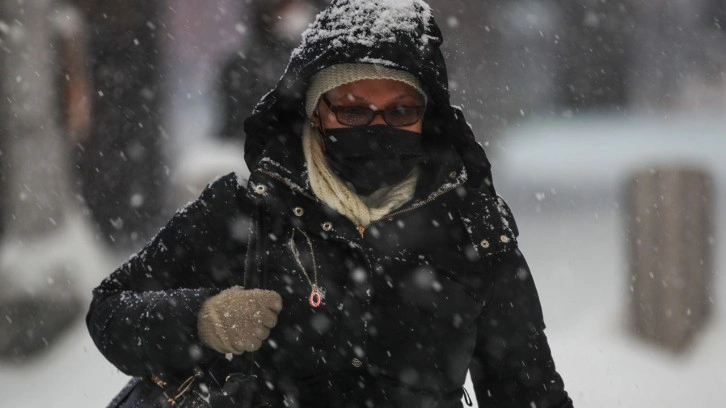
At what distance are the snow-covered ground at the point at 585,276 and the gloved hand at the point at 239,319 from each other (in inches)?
138

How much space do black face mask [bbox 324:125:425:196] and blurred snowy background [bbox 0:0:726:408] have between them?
3525 millimetres

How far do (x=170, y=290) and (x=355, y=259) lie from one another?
526mm

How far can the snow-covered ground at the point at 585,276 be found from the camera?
5613 mm

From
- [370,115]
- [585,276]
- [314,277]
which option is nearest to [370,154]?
[370,115]

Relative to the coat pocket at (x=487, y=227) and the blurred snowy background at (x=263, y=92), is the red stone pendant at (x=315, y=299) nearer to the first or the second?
the coat pocket at (x=487, y=227)

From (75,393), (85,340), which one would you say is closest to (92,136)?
(85,340)

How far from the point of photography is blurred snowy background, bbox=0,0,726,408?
19.6 feet

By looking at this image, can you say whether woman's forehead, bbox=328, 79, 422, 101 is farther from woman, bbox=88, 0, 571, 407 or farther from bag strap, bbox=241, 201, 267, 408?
bag strap, bbox=241, 201, 267, 408

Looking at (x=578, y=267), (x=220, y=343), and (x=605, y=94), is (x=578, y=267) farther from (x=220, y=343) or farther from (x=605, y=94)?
(x=220, y=343)

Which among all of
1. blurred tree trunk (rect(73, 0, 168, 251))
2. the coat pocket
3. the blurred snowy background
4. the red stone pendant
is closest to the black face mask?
the coat pocket

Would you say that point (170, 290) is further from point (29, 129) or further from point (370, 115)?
point (29, 129)

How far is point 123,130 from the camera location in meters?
8.44

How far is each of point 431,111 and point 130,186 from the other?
6.29 meters

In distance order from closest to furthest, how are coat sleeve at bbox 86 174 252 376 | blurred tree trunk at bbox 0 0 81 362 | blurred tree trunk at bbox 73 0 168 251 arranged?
coat sleeve at bbox 86 174 252 376 → blurred tree trunk at bbox 0 0 81 362 → blurred tree trunk at bbox 73 0 168 251
